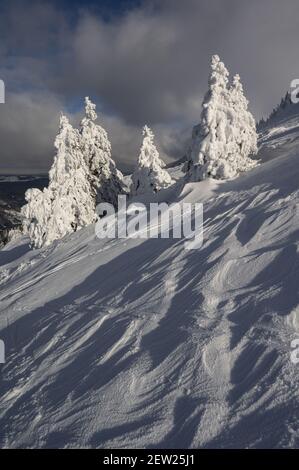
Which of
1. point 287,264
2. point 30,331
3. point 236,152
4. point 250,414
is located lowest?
point 30,331

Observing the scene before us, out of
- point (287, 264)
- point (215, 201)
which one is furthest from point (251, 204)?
point (287, 264)

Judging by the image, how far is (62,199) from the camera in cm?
3002

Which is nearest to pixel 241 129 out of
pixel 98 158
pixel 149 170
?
pixel 149 170

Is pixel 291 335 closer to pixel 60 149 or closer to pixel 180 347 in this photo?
pixel 180 347

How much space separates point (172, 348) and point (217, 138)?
758 inches

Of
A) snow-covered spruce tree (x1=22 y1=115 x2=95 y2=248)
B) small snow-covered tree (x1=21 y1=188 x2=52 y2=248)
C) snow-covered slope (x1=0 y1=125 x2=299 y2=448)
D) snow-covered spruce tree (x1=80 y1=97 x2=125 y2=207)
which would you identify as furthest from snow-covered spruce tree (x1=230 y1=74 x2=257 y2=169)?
small snow-covered tree (x1=21 y1=188 x2=52 y2=248)

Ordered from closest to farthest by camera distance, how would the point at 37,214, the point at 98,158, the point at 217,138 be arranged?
the point at 217,138
the point at 37,214
the point at 98,158

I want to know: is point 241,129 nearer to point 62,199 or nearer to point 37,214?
point 62,199

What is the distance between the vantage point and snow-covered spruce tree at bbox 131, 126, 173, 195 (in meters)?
34.1

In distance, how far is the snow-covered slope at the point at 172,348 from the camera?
6234mm

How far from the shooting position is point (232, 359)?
717 centimetres

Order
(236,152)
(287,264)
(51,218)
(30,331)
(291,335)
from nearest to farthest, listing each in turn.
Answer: (291,335) < (287,264) < (30,331) < (236,152) < (51,218)

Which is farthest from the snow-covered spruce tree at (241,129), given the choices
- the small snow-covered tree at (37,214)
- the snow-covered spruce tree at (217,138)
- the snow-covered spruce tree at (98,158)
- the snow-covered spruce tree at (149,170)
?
the small snow-covered tree at (37,214)

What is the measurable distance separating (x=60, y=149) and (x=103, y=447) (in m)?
28.7
